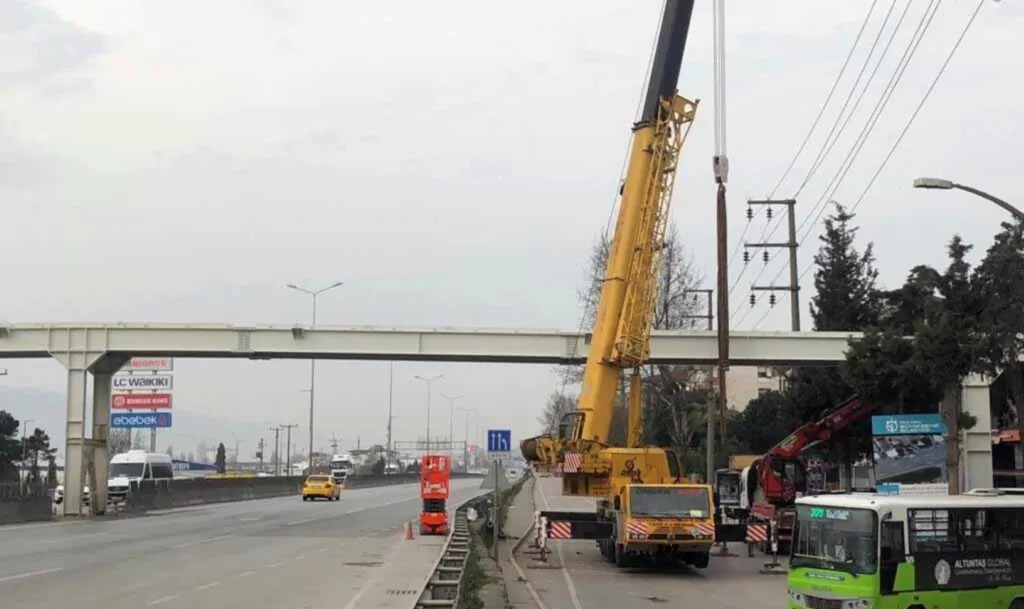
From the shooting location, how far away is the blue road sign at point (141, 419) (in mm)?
59219

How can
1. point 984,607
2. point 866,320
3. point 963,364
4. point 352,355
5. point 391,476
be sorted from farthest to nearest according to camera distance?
point 391,476 < point 866,320 < point 352,355 < point 963,364 < point 984,607

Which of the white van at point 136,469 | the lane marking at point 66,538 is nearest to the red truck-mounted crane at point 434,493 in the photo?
the lane marking at point 66,538

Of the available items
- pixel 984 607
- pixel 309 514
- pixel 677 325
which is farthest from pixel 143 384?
pixel 984 607

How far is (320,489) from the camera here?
2532 inches

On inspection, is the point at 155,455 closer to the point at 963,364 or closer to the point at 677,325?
the point at 677,325

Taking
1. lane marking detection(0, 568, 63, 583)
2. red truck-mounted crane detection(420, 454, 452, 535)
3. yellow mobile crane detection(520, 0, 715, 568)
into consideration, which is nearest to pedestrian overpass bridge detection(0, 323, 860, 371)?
red truck-mounted crane detection(420, 454, 452, 535)

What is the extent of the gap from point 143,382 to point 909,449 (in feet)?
141

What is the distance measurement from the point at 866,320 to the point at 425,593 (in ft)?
125

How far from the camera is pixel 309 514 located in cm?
4584

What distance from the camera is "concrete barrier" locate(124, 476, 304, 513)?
5017 centimetres

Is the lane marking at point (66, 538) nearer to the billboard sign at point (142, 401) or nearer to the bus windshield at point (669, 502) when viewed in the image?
the bus windshield at point (669, 502)

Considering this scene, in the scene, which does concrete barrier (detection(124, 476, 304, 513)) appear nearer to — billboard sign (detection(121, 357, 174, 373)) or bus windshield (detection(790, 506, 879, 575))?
billboard sign (detection(121, 357, 174, 373))

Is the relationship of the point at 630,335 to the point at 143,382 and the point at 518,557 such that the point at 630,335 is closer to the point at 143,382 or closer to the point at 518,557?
the point at 518,557

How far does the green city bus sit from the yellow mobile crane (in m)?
9.77
